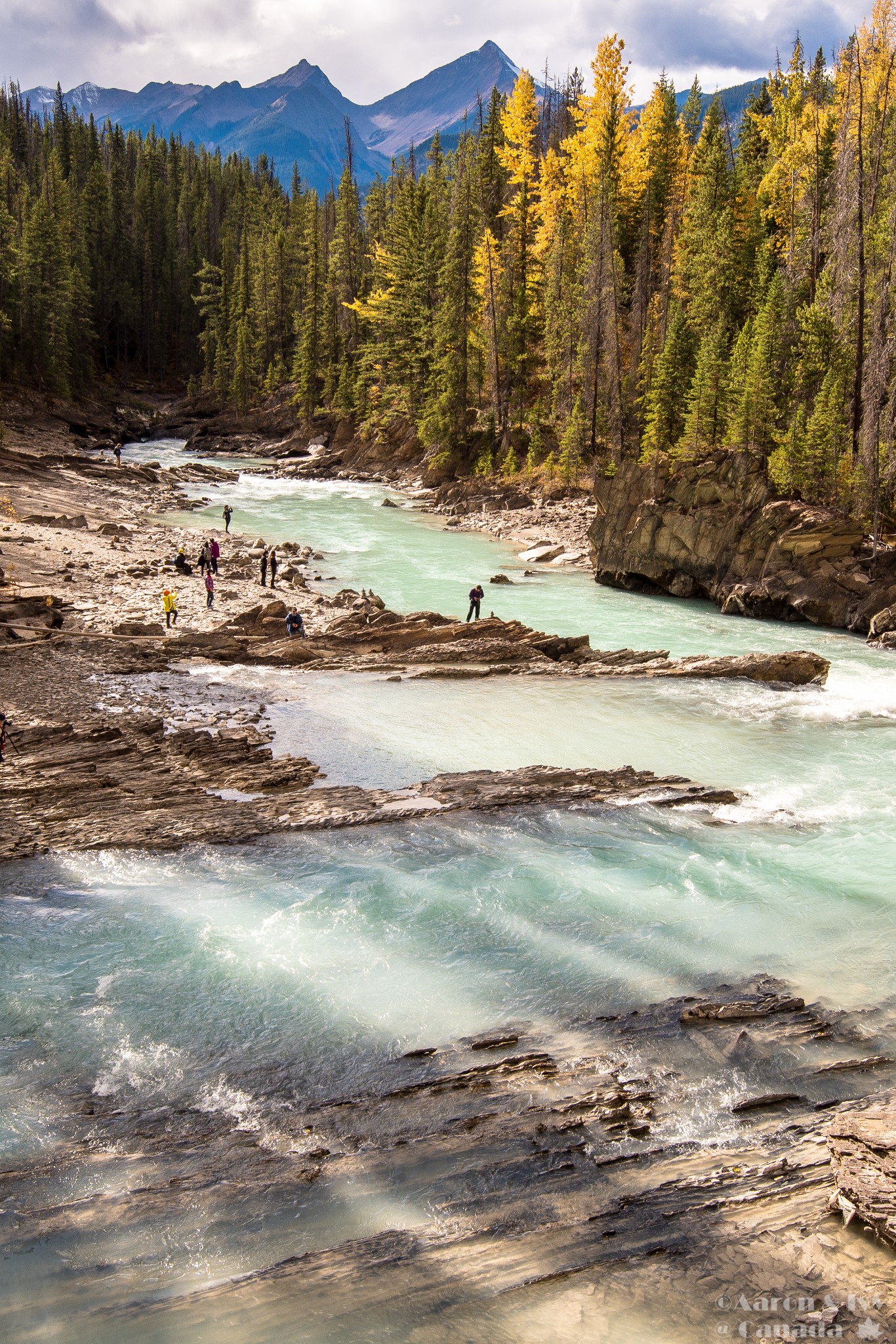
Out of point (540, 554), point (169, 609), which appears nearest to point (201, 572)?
point (169, 609)

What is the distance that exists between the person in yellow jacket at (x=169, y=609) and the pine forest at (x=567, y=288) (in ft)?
60.7

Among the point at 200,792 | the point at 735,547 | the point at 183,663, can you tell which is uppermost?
the point at 735,547

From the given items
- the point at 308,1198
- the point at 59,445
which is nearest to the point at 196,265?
the point at 59,445

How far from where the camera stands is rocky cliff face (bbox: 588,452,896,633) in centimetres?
2777

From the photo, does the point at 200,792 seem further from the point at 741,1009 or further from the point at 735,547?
the point at 735,547

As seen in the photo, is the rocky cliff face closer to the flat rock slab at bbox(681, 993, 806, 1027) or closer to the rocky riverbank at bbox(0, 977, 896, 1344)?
the flat rock slab at bbox(681, 993, 806, 1027)

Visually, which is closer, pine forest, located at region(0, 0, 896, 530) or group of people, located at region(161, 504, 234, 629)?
group of people, located at region(161, 504, 234, 629)

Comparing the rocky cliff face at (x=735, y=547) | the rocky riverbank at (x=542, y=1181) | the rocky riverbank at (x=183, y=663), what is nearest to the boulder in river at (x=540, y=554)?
the rocky cliff face at (x=735, y=547)

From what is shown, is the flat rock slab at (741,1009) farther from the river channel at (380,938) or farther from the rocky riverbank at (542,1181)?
the river channel at (380,938)

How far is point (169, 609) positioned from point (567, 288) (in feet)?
106

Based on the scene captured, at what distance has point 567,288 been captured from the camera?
46.3 m

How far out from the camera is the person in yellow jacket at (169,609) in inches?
923

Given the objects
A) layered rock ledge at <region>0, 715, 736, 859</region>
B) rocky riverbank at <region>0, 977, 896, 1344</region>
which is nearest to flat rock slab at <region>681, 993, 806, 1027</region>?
rocky riverbank at <region>0, 977, 896, 1344</region>

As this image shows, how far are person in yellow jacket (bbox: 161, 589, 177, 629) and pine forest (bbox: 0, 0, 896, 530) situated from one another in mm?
18511
